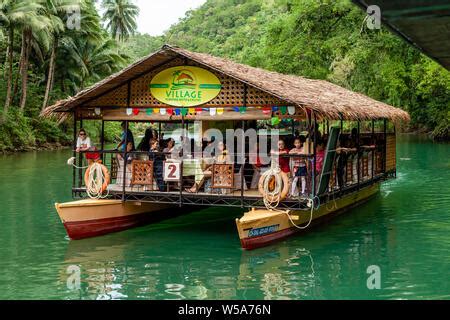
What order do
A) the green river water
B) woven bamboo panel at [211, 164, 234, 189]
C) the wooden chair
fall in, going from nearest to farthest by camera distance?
the green river water
woven bamboo panel at [211, 164, 234, 189]
the wooden chair

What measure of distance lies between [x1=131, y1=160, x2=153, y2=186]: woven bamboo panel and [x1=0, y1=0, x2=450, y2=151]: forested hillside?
823 centimetres

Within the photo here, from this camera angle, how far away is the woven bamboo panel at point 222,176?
38.2ft

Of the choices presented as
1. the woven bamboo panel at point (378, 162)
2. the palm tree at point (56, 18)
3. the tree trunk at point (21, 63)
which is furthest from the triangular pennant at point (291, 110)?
the palm tree at point (56, 18)

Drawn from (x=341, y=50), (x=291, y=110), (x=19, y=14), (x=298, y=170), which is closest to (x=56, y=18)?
(x=19, y=14)

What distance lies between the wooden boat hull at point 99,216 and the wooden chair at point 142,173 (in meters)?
0.56

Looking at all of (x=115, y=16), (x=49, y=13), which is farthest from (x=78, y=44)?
(x=115, y=16)

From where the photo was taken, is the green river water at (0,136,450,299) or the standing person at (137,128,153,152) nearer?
the green river water at (0,136,450,299)

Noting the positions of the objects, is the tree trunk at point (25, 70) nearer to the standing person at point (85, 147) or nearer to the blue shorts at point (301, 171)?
the standing person at point (85, 147)

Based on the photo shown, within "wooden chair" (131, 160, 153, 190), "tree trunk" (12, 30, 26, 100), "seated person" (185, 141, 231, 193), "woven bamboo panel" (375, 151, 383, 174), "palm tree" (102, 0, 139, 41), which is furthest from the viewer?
"palm tree" (102, 0, 139, 41)

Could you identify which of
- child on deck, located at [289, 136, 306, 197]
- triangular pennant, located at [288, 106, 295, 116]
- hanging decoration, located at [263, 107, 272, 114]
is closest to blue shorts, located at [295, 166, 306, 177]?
child on deck, located at [289, 136, 306, 197]

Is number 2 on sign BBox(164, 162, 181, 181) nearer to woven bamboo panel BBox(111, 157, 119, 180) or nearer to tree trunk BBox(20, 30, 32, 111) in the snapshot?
woven bamboo panel BBox(111, 157, 119, 180)

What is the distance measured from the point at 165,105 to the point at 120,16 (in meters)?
49.5

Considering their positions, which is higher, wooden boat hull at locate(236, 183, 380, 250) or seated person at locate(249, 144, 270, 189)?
seated person at locate(249, 144, 270, 189)

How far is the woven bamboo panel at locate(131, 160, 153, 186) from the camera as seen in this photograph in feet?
40.0
